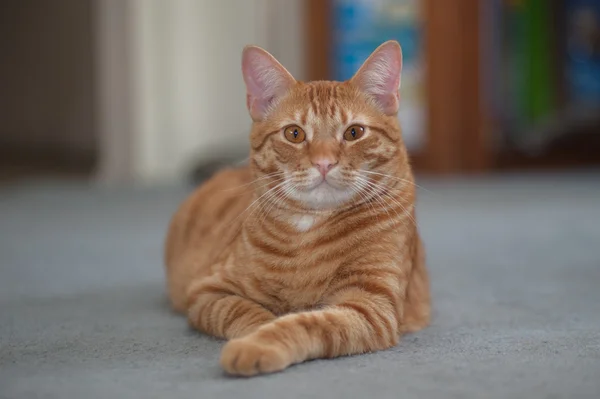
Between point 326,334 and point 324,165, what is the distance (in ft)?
1.02

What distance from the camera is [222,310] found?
173cm

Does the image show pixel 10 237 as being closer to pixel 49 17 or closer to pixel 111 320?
pixel 111 320

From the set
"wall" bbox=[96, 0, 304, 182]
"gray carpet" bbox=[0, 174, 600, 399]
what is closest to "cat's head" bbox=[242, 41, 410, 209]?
"gray carpet" bbox=[0, 174, 600, 399]

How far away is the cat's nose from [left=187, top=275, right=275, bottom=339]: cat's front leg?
11.7 inches

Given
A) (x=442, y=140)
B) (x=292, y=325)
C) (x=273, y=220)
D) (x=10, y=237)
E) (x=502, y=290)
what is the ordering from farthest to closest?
(x=442, y=140) < (x=10, y=237) < (x=502, y=290) < (x=273, y=220) < (x=292, y=325)

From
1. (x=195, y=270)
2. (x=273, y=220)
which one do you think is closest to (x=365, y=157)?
(x=273, y=220)

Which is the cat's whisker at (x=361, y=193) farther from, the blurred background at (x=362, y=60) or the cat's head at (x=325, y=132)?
the blurred background at (x=362, y=60)

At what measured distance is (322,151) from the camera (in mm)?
1628

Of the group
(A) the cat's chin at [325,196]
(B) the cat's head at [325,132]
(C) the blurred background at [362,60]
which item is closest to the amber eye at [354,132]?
(B) the cat's head at [325,132]

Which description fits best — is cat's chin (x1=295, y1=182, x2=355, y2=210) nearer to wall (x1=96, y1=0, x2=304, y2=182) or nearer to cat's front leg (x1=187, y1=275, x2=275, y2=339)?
cat's front leg (x1=187, y1=275, x2=275, y2=339)

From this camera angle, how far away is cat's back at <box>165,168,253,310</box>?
2.03m

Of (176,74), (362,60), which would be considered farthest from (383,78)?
(176,74)

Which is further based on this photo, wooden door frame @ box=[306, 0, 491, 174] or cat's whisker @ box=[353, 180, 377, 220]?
wooden door frame @ box=[306, 0, 491, 174]

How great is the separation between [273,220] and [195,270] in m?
0.35
